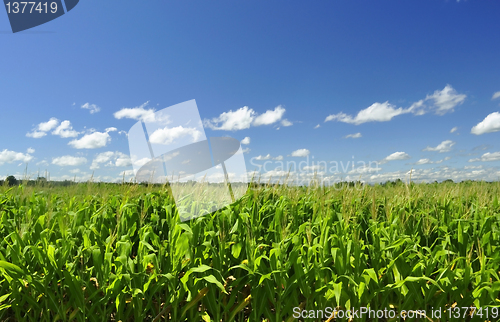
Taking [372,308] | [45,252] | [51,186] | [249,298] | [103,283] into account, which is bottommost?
[372,308]

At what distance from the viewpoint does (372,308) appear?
282 cm

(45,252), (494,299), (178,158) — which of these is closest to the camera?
(494,299)

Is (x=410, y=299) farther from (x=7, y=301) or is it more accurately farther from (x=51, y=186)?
(x=51, y=186)

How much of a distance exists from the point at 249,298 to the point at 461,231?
8.01 ft

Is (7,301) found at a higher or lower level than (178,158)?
lower

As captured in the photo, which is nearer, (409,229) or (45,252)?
(45,252)

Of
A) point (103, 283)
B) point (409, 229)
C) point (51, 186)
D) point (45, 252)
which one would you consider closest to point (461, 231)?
point (409, 229)

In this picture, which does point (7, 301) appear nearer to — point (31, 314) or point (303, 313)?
point (31, 314)

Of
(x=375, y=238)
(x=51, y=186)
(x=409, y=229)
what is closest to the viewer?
(x=375, y=238)

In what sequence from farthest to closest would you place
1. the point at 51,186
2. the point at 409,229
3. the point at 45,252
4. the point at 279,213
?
the point at 51,186 → the point at 409,229 → the point at 279,213 → the point at 45,252

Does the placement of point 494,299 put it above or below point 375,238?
below

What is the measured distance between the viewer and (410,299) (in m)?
2.71

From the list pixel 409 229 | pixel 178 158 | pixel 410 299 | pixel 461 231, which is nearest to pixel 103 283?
pixel 178 158

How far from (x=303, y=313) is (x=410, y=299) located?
0.98 m
